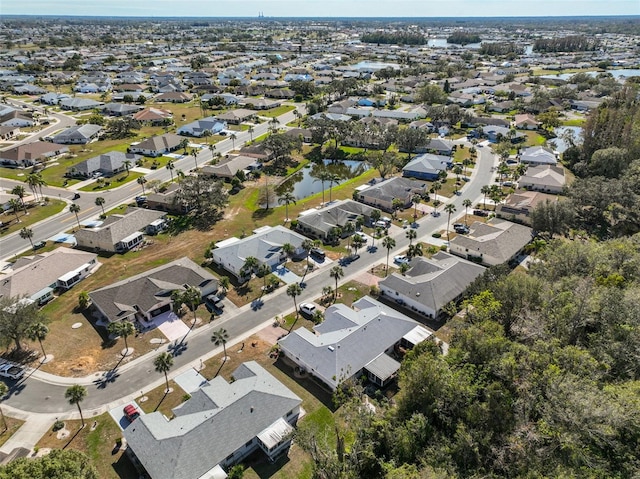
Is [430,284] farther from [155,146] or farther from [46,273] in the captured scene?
[155,146]

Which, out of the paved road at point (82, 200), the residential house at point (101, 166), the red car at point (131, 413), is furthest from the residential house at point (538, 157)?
the red car at point (131, 413)

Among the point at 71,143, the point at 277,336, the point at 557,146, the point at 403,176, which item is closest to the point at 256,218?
the point at 277,336

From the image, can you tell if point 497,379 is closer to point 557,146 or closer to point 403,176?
point 403,176

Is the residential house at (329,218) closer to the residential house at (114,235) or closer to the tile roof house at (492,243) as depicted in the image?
the tile roof house at (492,243)

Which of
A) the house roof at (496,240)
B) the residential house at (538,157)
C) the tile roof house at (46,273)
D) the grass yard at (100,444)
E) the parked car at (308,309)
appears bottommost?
the grass yard at (100,444)

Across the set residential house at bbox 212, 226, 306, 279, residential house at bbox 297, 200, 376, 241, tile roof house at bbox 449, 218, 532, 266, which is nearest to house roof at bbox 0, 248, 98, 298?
residential house at bbox 212, 226, 306, 279
